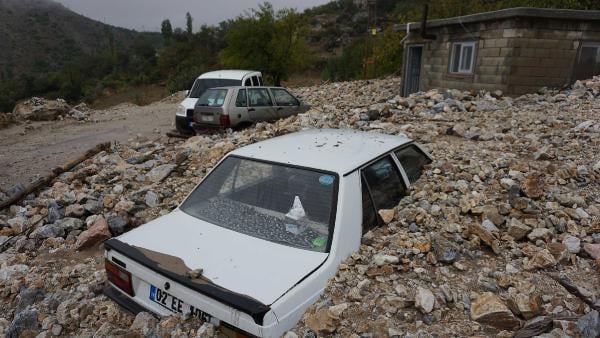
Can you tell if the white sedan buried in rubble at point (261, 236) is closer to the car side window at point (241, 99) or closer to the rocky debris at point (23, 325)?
the rocky debris at point (23, 325)

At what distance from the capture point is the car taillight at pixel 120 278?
2.66 meters

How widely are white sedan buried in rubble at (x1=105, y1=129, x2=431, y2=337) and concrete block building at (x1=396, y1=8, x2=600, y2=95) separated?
28.4 ft

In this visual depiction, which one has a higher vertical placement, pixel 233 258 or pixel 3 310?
pixel 233 258

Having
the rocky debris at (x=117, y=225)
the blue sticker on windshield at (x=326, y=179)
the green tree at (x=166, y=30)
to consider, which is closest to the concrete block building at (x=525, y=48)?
the blue sticker on windshield at (x=326, y=179)

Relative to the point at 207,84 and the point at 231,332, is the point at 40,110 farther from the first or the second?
the point at 231,332

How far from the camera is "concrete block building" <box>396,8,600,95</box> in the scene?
10.2 metres

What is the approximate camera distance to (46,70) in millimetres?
56281

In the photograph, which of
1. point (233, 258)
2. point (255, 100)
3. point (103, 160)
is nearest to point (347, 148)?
point (233, 258)

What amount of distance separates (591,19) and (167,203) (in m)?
11.4

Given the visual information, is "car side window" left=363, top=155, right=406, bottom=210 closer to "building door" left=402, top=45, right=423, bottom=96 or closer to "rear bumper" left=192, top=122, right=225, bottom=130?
"rear bumper" left=192, top=122, right=225, bottom=130

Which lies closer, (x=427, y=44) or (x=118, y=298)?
(x=118, y=298)

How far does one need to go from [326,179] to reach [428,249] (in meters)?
1.02

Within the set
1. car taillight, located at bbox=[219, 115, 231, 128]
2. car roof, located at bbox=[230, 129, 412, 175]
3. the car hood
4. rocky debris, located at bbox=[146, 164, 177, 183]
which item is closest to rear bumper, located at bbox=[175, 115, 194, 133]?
car taillight, located at bbox=[219, 115, 231, 128]

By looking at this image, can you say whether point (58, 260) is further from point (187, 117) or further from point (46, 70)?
point (46, 70)
